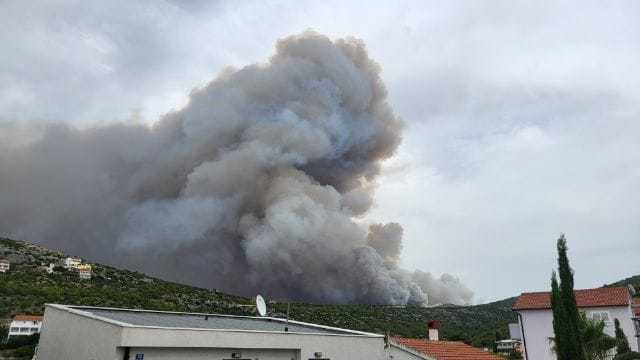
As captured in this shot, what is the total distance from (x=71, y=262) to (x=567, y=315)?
74.7 m

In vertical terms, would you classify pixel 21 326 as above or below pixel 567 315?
above

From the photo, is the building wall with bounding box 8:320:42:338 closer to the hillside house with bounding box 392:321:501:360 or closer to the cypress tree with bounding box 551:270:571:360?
the hillside house with bounding box 392:321:501:360

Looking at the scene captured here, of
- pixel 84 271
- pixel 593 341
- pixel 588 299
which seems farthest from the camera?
pixel 84 271

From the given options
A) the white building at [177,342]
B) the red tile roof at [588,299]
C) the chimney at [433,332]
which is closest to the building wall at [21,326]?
the white building at [177,342]

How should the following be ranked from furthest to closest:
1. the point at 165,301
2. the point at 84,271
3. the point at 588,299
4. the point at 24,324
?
the point at 84,271, the point at 165,301, the point at 24,324, the point at 588,299

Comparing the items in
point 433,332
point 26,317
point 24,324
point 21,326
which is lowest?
point 433,332

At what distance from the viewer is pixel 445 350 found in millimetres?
28266

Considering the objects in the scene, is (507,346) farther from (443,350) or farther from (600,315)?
(443,350)

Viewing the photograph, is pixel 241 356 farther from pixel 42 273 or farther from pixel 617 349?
pixel 42 273

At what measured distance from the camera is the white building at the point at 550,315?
43.3 meters

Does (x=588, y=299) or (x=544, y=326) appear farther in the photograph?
(x=588, y=299)

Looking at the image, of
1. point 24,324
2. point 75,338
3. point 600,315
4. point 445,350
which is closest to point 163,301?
point 24,324

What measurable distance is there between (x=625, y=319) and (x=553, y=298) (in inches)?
913

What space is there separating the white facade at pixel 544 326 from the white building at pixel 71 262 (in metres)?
64.5
